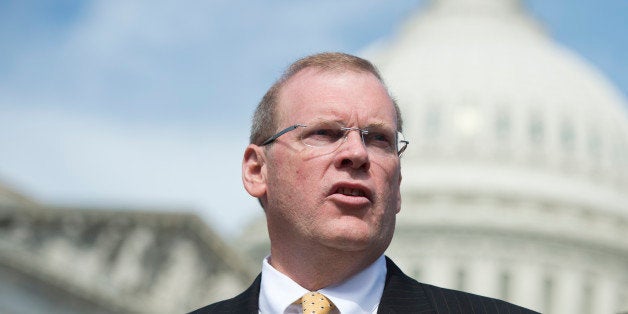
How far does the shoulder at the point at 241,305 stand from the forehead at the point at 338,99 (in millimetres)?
656

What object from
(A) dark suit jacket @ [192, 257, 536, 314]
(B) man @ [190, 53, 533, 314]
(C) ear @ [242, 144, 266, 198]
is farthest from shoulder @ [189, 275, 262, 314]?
(A) dark suit jacket @ [192, 257, 536, 314]

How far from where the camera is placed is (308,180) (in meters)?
5.13

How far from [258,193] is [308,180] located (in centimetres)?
39

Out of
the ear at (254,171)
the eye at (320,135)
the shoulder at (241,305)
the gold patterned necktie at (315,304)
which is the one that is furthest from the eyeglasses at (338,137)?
the shoulder at (241,305)

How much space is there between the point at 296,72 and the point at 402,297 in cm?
97

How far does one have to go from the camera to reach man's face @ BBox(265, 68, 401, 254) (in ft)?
16.4

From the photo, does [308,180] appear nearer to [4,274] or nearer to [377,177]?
[377,177]

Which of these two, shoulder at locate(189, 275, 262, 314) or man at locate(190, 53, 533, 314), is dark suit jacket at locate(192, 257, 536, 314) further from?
shoulder at locate(189, 275, 262, 314)

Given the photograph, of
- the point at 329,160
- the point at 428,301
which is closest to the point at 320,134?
the point at 329,160

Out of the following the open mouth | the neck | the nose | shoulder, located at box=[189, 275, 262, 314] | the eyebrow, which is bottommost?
shoulder, located at box=[189, 275, 262, 314]

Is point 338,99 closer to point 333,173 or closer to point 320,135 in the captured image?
point 320,135

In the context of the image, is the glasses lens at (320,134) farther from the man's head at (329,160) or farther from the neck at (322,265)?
the neck at (322,265)

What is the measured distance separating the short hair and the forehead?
0.04 meters

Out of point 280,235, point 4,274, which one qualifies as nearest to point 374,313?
point 280,235
